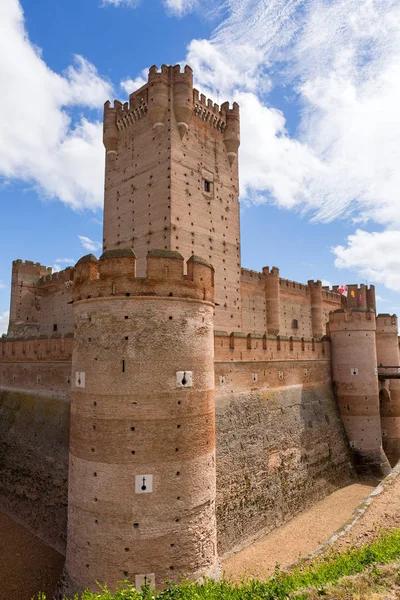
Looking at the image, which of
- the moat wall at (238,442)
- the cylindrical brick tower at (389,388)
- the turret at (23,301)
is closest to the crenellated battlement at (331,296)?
the cylindrical brick tower at (389,388)

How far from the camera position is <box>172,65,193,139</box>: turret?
18.7 metres

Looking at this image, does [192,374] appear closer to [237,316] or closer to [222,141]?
[237,316]

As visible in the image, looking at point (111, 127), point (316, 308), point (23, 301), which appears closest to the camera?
point (111, 127)

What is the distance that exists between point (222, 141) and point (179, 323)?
15871 mm

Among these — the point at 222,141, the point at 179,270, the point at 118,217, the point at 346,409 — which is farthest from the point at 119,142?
the point at 346,409

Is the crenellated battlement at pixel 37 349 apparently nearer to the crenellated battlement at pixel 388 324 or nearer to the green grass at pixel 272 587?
the green grass at pixel 272 587

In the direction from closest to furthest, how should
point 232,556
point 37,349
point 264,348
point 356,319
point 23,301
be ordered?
point 232,556 < point 37,349 < point 264,348 < point 356,319 < point 23,301

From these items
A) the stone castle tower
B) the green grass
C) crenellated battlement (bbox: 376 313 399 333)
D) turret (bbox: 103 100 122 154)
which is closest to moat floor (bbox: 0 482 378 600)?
the stone castle tower

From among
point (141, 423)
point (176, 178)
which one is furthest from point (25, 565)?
point (176, 178)

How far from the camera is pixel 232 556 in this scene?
1222 cm

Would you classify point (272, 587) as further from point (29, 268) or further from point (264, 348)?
point (29, 268)

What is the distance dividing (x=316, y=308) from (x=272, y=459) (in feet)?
71.9

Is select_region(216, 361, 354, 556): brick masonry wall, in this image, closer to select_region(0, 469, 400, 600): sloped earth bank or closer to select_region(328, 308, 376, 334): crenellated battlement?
select_region(0, 469, 400, 600): sloped earth bank

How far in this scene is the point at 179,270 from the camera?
968 centimetres
